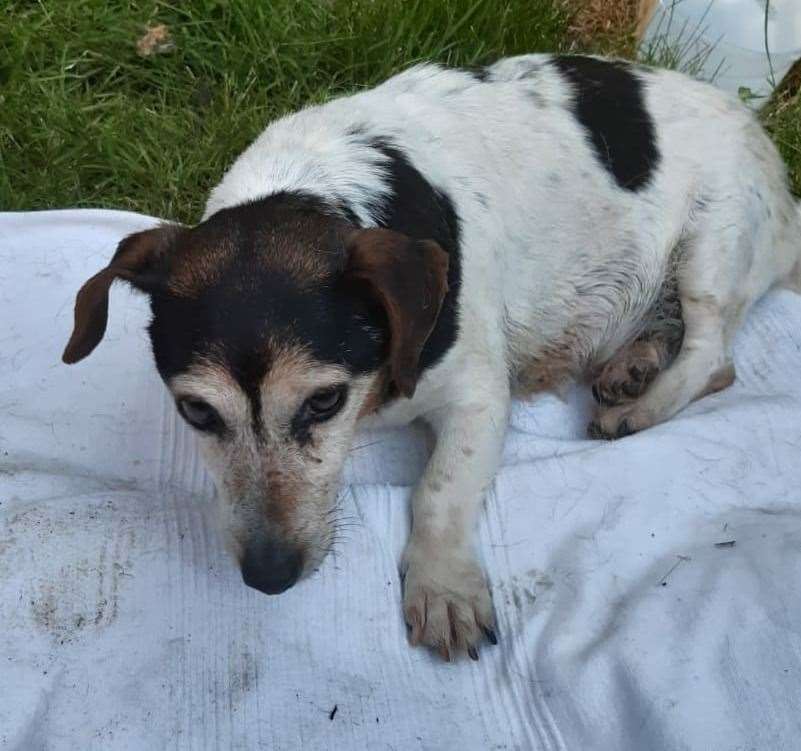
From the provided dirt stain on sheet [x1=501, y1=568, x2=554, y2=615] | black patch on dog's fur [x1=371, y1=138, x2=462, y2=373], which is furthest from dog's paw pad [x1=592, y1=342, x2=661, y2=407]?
black patch on dog's fur [x1=371, y1=138, x2=462, y2=373]

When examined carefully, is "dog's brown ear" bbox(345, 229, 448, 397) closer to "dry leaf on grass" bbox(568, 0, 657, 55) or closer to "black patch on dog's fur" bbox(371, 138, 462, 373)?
"black patch on dog's fur" bbox(371, 138, 462, 373)

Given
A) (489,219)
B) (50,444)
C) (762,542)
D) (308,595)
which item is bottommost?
(50,444)

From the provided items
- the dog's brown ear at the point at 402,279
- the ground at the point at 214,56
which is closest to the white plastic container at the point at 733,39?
the ground at the point at 214,56

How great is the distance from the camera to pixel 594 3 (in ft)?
18.0

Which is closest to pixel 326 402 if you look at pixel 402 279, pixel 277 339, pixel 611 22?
pixel 277 339

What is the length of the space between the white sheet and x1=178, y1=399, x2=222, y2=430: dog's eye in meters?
0.67

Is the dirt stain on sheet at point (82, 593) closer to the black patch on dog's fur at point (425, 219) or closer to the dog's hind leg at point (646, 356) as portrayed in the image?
the black patch on dog's fur at point (425, 219)

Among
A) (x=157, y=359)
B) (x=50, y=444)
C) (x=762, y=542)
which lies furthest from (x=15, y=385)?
(x=762, y=542)

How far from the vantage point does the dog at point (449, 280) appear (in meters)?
2.61

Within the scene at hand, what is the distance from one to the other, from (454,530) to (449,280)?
Result: 827 mm

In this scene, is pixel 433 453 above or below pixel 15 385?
above

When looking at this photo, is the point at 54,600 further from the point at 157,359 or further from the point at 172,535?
the point at 157,359

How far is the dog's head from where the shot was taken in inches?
100

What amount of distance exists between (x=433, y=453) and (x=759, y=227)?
1.63m
